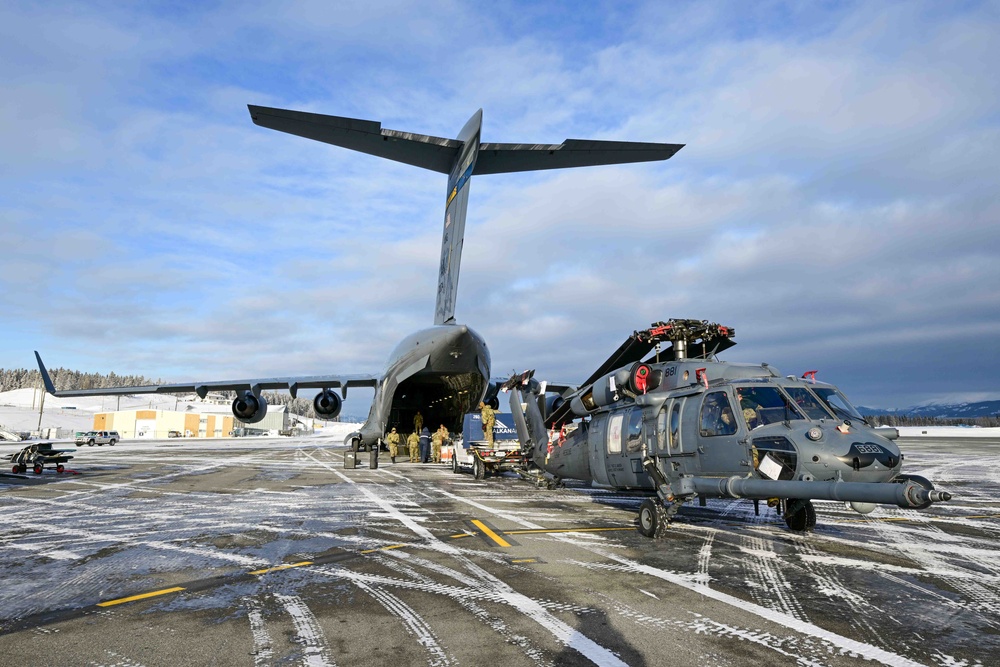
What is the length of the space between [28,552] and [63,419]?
410ft

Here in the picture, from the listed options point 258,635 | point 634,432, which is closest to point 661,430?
point 634,432

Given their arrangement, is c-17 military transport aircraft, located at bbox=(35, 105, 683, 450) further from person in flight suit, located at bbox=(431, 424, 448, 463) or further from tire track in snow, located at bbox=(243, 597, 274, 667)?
tire track in snow, located at bbox=(243, 597, 274, 667)

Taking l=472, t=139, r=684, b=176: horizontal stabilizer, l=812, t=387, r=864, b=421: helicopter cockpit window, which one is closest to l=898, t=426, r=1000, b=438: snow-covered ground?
l=472, t=139, r=684, b=176: horizontal stabilizer

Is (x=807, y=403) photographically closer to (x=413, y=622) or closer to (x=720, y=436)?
(x=720, y=436)

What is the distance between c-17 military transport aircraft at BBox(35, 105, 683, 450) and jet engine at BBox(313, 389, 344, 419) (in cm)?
6

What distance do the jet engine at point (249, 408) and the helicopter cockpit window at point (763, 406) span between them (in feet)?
94.1

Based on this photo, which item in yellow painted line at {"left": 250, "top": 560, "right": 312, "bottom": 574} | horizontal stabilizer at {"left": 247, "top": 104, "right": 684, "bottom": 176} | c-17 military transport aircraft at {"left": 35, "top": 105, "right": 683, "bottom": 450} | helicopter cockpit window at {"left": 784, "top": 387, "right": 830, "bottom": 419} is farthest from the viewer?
Result: c-17 military transport aircraft at {"left": 35, "top": 105, "right": 683, "bottom": 450}

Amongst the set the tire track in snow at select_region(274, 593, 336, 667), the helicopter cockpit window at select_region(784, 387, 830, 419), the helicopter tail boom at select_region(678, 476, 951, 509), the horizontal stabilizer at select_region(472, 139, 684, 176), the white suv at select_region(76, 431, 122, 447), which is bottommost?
the white suv at select_region(76, 431, 122, 447)

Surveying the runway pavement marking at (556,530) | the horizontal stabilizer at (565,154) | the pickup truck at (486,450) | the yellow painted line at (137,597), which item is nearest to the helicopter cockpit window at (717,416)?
the runway pavement marking at (556,530)

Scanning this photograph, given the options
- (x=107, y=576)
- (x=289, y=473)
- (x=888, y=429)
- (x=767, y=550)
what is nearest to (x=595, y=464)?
(x=767, y=550)

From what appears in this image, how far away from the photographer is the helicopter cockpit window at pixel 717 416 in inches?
345

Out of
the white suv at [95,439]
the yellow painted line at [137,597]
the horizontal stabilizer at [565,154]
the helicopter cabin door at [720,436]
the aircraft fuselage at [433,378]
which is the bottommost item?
the white suv at [95,439]

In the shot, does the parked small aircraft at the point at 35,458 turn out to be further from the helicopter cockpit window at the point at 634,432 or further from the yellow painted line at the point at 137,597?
the helicopter cockpit window at the point at 634,432

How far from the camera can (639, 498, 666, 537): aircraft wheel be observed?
9.45m
